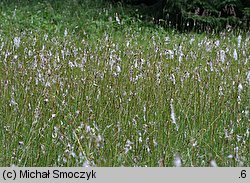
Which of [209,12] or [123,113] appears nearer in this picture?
[123,113]

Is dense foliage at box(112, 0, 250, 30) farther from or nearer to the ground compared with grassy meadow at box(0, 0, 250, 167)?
nearer to the ground

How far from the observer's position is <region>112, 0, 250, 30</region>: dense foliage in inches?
424

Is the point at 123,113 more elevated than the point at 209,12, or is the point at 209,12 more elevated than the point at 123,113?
the point at 123,113

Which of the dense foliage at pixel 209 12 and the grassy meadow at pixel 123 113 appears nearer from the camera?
the grassy meadow at pixel 123 113

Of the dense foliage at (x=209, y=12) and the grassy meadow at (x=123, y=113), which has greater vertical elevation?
the grassy meadow at (x=123, y=113)

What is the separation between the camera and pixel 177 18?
448 inches

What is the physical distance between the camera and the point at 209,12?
11.2 metres

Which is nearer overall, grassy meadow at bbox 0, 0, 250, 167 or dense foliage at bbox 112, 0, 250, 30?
grassy meadow at bbox 0, 0, 250, 167

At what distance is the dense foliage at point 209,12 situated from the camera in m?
10.8
